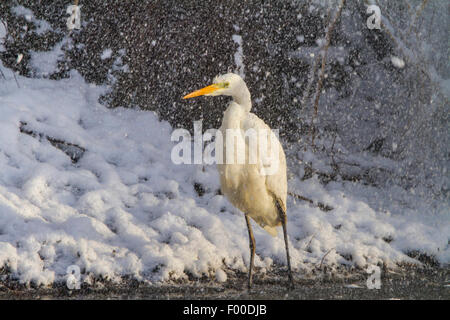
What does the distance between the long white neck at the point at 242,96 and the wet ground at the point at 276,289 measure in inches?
40.2

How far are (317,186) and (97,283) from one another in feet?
7.80

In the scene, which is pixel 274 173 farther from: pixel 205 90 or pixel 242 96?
pixel 205 90

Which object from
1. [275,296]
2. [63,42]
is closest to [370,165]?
[275,296]

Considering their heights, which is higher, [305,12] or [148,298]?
[305,12]

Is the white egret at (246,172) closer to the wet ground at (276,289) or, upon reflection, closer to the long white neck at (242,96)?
the long white neck at (242,96)

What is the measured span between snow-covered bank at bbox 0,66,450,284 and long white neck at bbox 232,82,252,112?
3.14 ft

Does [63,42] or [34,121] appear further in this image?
[63,42]

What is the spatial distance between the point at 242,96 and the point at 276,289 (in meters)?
1.11

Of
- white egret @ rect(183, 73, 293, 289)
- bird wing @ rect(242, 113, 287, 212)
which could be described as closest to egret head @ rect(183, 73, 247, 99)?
white egret @ rect(183, 73, 293, 289)

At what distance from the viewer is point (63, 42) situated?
16.5 feet

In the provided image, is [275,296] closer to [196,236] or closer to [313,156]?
[196,236]

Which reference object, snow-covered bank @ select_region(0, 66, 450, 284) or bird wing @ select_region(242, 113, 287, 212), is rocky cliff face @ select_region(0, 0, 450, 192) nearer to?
snow-covered bank @ select_region(0, 66, 450, 284)

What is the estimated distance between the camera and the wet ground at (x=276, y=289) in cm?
264

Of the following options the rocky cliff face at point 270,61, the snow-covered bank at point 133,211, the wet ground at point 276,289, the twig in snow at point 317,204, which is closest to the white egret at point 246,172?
the wet ground at point 276,289
